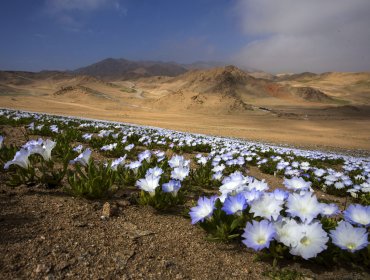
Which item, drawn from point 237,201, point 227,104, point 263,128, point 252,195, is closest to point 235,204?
point 237,201

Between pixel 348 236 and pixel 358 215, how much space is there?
0.91 feet

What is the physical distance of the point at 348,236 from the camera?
2213 mm

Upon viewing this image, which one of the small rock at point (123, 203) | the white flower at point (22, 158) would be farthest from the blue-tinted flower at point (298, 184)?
the white flower at point (22, 158)

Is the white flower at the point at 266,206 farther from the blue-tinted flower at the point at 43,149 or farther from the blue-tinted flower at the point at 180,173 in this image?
the blue-tinted flower at the point at 43,149

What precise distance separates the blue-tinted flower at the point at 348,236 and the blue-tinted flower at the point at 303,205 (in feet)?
0.62

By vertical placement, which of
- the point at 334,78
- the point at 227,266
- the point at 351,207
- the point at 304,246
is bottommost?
the point at 227,266

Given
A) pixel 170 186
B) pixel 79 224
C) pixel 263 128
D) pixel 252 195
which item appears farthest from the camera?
pixel 263 128

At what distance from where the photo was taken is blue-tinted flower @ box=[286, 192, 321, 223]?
235 cm

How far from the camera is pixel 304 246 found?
2164mm

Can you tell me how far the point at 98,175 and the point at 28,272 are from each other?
5.49ft

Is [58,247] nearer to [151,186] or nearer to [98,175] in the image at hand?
[151,186]

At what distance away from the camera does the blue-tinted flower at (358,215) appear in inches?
92.7

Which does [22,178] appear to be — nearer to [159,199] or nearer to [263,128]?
[159,199]

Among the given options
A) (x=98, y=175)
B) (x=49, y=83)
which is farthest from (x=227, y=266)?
(x=49, y=83)
